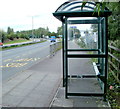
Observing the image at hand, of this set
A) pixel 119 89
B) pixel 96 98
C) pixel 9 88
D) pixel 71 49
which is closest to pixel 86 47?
pixel 71 49

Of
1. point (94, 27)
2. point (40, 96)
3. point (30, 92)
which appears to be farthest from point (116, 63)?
point (30, 92)

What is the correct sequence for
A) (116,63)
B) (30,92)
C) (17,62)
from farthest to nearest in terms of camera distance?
(17,62) < (116,63) < (30,92)

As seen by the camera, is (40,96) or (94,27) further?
(94,27)

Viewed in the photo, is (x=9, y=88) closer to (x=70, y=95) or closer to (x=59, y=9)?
(x=70, y=95)

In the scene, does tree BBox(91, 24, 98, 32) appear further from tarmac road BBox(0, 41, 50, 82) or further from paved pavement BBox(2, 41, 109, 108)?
tarmac road BBox(0, 41, 50, 82)

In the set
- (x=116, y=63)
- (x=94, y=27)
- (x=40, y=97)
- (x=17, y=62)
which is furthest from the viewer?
(x=17, y=62)

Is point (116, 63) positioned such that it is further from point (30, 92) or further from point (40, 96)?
point (30, 92)

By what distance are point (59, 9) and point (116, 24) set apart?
6.41ft

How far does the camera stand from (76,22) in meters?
5.75

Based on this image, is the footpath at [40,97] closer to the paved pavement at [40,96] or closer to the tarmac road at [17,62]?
the paved pavement at [40,96]

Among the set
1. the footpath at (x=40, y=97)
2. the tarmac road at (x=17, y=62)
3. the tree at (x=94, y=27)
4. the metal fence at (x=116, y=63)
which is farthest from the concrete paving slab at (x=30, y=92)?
the tree at (x=94, y=27)

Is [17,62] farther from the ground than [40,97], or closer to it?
farther from the ground

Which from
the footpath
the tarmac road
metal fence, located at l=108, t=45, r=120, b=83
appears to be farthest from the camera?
the tarmac road

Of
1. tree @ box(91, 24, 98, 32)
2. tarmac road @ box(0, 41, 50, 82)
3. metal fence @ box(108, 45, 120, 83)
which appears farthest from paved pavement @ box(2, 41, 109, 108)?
tree @ box(91, 24, 98, 32)
